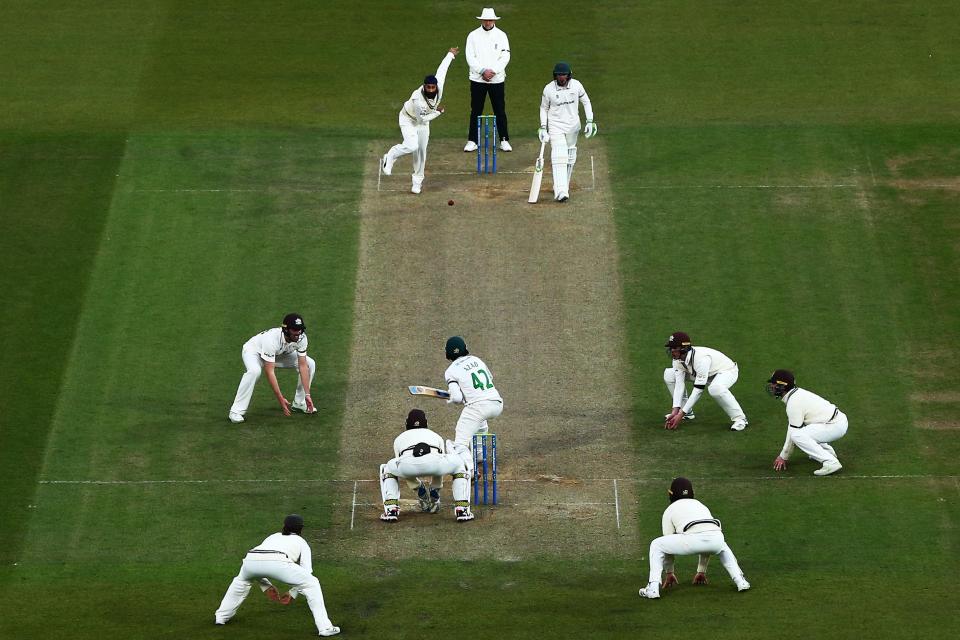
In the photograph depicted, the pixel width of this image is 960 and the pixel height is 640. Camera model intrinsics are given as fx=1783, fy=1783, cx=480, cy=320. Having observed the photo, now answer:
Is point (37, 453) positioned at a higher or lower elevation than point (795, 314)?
lower

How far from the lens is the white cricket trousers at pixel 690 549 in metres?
24.5

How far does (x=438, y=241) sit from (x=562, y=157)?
3.09 metres

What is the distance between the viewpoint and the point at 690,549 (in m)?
24.5

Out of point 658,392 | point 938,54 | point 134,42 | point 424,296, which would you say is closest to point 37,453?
point 424,296

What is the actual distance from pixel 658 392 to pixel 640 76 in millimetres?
12347

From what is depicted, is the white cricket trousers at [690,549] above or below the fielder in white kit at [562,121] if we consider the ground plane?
below

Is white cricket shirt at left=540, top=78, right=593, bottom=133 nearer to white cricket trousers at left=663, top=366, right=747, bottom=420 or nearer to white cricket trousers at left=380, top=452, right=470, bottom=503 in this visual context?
white cricket trousers at left=663, top=366, right=747, bottom=420

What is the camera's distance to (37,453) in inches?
1147

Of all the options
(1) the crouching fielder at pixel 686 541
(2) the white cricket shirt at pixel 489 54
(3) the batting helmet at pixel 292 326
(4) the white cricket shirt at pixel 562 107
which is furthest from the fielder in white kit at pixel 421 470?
(2) the white cricket shirt at pixel 489 54

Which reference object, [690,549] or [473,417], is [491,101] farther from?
[690,549]

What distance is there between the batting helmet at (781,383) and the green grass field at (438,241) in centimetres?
142

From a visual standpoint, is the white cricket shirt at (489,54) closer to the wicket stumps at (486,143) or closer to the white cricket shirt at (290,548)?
the wicket stumps at (486,143)

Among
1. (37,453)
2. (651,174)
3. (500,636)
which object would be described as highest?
(651,174)

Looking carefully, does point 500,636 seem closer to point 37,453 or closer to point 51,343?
point 37,453
